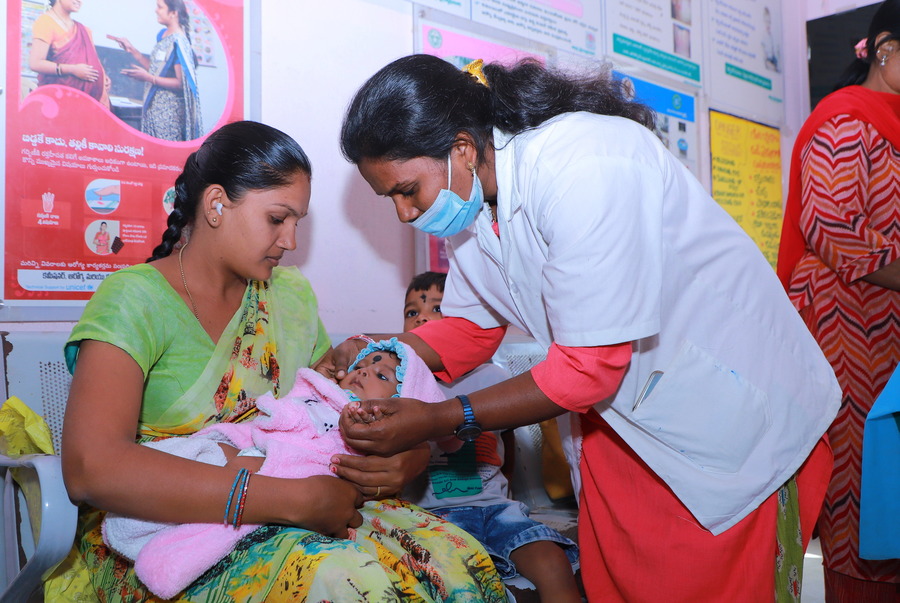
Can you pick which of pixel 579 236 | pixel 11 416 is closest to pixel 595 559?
pixel 579 236

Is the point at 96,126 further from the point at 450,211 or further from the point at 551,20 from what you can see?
the point at 551,20

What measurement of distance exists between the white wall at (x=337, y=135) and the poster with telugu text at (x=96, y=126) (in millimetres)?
218

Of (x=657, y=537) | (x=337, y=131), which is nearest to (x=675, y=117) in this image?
(x=337, y=131)

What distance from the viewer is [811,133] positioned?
258 centimetres

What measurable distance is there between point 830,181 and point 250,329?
6.07ft

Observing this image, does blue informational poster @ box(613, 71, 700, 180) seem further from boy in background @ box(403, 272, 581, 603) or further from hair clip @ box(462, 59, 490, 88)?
hair clip @ box(462, 59, 490, 88)

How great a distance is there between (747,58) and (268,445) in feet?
13.9

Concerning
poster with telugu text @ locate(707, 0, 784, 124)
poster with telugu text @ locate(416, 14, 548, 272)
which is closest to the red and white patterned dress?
poster with telugu text @ locate(416, 14, 548, 272)

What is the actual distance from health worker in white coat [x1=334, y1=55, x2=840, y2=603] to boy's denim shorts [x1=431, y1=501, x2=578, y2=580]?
261 millimetres

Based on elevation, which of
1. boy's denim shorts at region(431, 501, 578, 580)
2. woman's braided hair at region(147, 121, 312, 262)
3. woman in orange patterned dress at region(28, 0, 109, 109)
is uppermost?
woman in orange patterned dress at region(28, 0, 109, 109)

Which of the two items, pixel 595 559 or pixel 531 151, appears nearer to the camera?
pixel 531 151

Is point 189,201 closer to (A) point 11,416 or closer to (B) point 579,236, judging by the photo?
(A) point 11,416

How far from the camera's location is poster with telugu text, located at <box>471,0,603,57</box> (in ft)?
11.0

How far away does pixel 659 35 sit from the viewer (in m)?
→ 4.18
